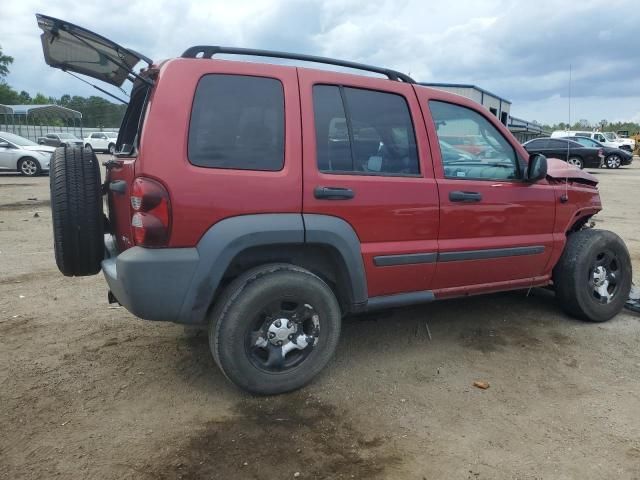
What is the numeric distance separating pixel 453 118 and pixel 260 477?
269 cm

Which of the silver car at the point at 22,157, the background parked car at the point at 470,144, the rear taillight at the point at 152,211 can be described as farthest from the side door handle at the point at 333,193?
the silver car at the point at 22,157

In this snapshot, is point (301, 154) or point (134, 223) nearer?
point (134, 223)

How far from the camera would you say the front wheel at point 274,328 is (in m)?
2.97

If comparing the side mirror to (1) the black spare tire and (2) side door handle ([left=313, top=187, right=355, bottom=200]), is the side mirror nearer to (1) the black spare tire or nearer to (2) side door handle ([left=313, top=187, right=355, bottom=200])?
(2) side door handle ([left=313, top=187, right=355, bottom=200])

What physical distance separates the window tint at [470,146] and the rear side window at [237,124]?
1.21m

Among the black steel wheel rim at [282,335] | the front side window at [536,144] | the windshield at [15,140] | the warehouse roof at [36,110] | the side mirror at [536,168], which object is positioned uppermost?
the warehouse roof at [36,110]

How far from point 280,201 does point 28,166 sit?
16556 mm

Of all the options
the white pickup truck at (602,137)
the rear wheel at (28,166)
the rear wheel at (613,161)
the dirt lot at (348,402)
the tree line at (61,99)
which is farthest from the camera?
the tree line at (61,99)

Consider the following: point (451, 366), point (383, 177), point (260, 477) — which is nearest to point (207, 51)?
point (383, 177)

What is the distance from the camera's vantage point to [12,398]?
3.11 m

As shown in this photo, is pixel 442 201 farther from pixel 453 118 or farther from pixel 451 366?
pixel 451 366

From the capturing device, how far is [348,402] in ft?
10.3

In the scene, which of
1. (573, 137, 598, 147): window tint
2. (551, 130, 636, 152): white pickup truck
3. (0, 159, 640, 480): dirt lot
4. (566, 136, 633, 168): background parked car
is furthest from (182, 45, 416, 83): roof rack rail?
(551, 130, 636, 152): white pickup truck

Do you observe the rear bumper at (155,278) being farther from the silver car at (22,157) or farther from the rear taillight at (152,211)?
the silver car at (22,157)
